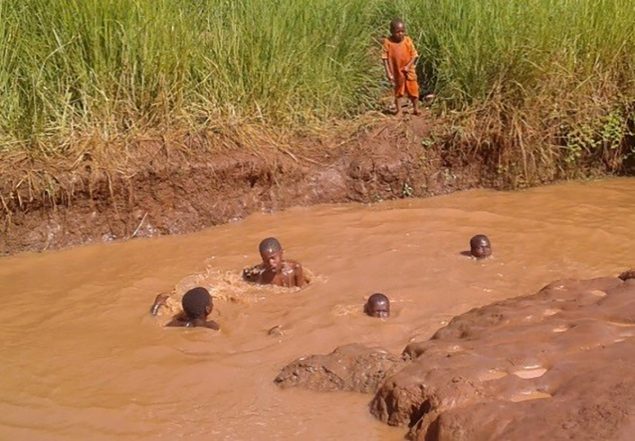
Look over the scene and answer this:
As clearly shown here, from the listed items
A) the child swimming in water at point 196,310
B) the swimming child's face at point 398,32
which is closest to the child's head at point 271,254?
the child swimming in water at point 196,310

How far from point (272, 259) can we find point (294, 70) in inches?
109

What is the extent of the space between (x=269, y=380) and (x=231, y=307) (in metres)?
1.24

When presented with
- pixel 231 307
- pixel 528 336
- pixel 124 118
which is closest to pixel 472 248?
pixel 231 307

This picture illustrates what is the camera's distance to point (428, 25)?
379 inches

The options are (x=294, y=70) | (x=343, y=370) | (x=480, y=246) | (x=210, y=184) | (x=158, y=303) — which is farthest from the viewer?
(x=294, y=70)

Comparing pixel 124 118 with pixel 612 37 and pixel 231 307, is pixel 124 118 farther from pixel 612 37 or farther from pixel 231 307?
pixel 612 37

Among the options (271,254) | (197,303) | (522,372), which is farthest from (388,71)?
(522,372)

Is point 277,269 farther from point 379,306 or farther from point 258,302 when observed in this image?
point 379,306

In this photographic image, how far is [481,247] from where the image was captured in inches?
263

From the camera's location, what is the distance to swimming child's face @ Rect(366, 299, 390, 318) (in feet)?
18.7

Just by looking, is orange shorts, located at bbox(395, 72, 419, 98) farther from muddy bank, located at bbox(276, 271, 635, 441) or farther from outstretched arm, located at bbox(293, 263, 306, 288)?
muddy bank, located at bbox(276, 271, 635, 441)

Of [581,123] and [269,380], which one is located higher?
[581,123]

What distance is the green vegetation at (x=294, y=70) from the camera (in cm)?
768

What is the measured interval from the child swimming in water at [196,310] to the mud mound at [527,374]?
143 cm
